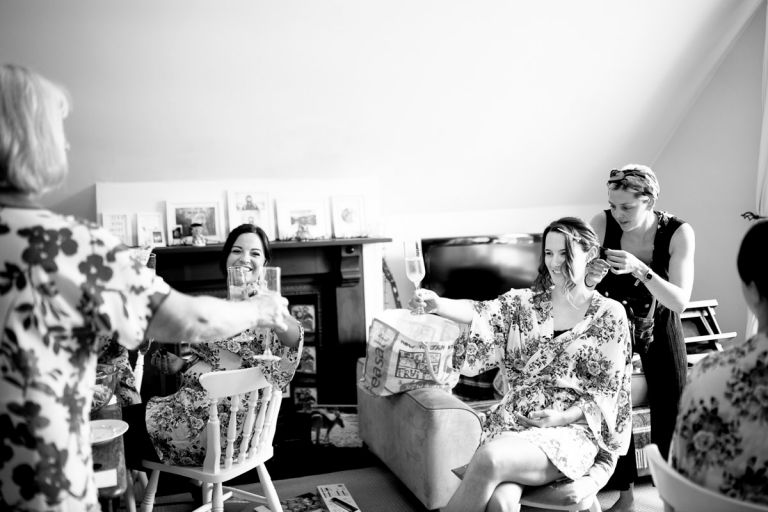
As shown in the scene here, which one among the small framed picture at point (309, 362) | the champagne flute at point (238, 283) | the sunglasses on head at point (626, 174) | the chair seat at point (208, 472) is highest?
the sunglasses on head at point (626, 174)

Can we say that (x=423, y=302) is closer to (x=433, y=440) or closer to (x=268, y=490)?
(x=433, y=440)

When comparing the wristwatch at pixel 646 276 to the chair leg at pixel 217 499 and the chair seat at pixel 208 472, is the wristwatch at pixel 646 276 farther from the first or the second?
the chair leg at pixel 217 499

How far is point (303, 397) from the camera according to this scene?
12.1 feet

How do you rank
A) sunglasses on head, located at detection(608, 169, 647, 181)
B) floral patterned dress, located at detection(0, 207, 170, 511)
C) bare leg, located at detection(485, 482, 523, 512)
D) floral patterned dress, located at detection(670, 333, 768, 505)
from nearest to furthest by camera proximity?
floral patterned dress, located at detection(0, 207, 170, 511) < floral patterned dress, located at detection(670, 333, 768, 505) < bare leg, located at detection(485, 482, 523, 512) < sunglasses on head, located at detection(608, 169, 647, 181)

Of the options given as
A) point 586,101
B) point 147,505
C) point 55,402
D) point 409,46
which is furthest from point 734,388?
point 586,101

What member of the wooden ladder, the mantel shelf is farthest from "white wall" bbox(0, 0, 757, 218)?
the wooden ladder

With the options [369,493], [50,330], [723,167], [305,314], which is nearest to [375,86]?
[305,314]

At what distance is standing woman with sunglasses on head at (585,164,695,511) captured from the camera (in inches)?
99.5

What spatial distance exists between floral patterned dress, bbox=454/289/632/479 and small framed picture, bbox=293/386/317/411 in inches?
58.9

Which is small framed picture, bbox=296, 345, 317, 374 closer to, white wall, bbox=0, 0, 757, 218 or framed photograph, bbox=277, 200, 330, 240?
framed photograph, bbox=277, 200, 330, 240

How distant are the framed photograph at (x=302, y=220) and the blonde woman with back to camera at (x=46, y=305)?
2.51 meters

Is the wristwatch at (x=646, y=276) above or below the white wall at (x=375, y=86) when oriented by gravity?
below

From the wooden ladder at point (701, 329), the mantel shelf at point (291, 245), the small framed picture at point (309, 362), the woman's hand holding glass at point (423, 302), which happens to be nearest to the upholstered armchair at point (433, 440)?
the woman's hand holding glass at point (423, 302)

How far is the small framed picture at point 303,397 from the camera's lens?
368 centimetres
